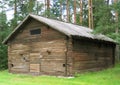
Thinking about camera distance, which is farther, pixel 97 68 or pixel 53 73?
pixel 97 68

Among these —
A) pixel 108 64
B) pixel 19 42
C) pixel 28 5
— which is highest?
pixel 28 5

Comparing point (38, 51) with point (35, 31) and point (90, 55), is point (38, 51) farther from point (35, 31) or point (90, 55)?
point (90, 55)

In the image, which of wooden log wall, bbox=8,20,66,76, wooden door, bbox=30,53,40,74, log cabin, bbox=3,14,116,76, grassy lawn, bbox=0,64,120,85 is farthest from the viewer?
wooden door, bbox=30,53,40,74

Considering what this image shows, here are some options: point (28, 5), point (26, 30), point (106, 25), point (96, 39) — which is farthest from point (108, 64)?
point (28, 5)

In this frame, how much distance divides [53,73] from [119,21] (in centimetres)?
645

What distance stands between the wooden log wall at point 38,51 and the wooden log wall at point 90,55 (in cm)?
121

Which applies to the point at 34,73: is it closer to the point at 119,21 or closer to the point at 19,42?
the point at 19,42

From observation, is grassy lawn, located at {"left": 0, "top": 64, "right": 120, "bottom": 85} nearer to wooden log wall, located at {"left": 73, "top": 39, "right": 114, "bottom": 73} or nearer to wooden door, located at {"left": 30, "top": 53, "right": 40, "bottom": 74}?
wooden log wall, located at {"left": 73, "top": 39, "right": 114, "bottom": 73}

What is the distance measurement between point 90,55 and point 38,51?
445 centimetres

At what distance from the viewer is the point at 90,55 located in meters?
22.7

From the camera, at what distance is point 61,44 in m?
20.5

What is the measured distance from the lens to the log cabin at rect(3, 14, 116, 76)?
2020cm

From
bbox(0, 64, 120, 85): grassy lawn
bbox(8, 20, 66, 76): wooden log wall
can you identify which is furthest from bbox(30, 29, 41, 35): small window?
bbox(0, 64, 120, 85): grassy lawn

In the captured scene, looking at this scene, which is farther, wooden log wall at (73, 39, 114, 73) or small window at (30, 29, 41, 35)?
small window at (30, 29, 41, 35)
